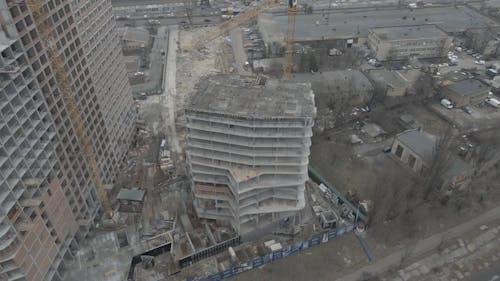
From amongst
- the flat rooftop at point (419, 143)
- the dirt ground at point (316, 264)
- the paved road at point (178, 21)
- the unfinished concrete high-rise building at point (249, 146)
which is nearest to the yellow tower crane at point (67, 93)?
the unfinished concrete high-rise building at point (249, 146)

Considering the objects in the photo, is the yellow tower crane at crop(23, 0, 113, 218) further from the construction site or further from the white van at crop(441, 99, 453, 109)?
the white van at crop(441, 99, 453, 109)

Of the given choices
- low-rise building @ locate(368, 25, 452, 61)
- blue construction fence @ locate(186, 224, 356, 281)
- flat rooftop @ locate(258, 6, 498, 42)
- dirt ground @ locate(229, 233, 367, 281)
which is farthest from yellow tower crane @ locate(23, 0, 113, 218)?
low-rise building @ locate(368, 25, 452, 61)

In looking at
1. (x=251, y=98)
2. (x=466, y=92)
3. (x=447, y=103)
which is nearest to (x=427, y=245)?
(x=251, y=98)

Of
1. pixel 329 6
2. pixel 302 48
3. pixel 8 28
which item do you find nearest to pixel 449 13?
pixel 329 6

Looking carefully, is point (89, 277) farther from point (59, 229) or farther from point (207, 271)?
point (207, 271)

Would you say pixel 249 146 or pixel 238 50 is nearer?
pixel 249 146

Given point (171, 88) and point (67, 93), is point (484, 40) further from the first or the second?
point (67, 93)
